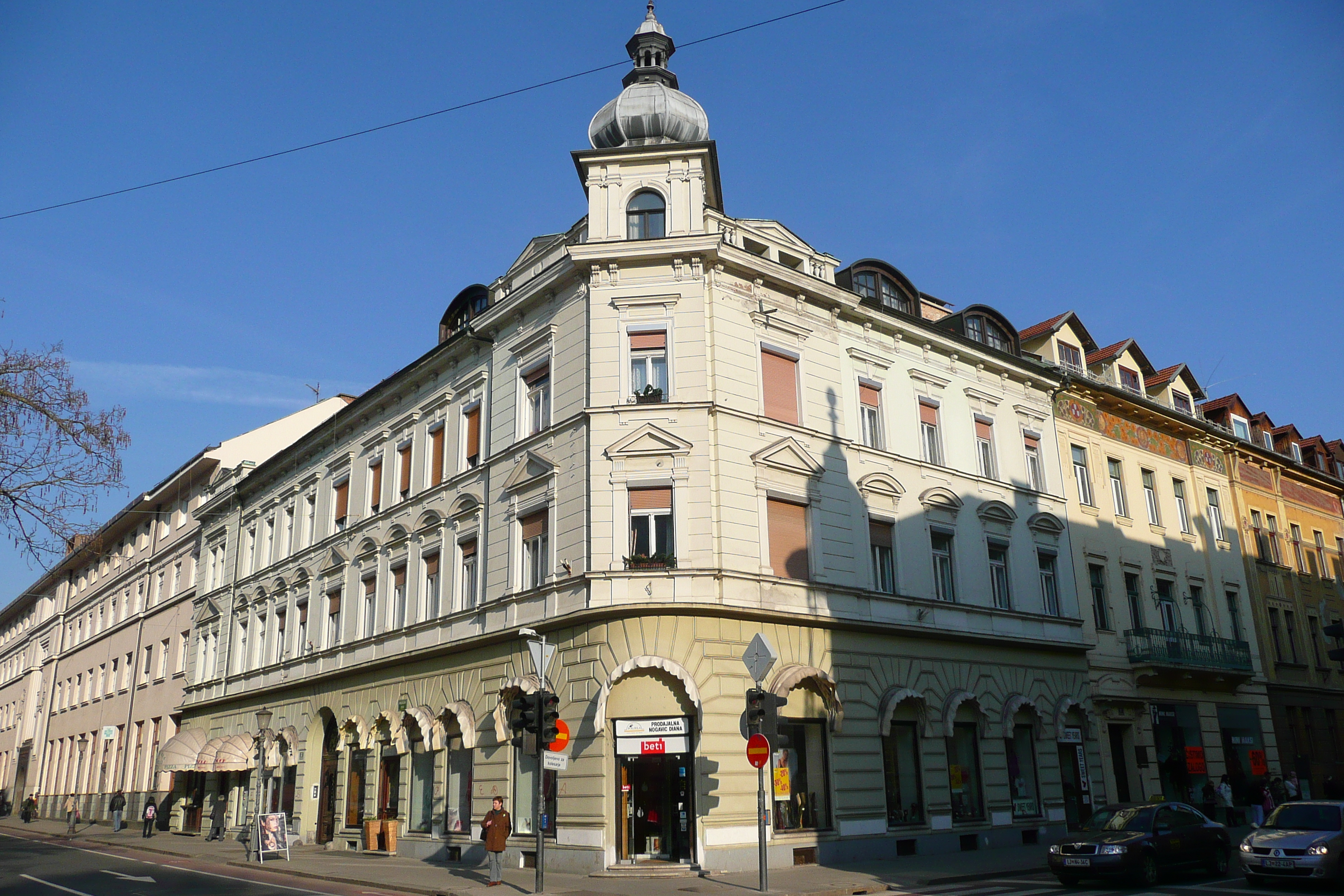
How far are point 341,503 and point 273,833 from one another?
11.7 m

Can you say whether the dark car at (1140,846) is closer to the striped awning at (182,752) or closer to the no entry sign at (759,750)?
the no entry sign at (759,750)

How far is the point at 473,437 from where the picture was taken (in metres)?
27.4

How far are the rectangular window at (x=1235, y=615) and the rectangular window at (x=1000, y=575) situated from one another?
1216cm

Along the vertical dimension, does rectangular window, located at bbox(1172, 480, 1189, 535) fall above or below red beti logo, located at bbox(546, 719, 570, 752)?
above

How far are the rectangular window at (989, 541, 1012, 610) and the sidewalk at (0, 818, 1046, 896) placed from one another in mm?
6345

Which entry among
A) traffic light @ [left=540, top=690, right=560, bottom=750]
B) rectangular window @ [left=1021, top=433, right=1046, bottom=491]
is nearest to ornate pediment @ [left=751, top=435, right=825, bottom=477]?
traffic light @ [left=540, top=690, right=560, bottom=750]

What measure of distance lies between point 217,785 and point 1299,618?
41.3 meters

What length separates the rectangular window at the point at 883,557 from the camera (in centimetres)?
2483

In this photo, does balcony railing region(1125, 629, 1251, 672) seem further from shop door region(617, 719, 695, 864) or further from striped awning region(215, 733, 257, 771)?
striped awning region(215, 733, 257, 771)

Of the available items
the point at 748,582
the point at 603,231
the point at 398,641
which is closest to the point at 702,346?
the point at 603,231

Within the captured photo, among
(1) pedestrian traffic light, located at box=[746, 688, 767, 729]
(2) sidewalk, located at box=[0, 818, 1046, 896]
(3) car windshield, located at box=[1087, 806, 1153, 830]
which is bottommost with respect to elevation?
(2) sidewalk, located at box=[0, 818, 1046, 896]

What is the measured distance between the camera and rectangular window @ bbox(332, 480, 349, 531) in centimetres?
3347

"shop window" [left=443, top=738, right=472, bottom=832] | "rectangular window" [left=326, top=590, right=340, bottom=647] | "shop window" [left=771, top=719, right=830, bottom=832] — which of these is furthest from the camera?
"rectangular window" [left=326, top=590, right=340, bottom=647]

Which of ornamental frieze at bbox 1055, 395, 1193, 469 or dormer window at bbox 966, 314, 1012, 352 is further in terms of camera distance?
ornamental frieze at bbox 1055, 395, 1193, 469
